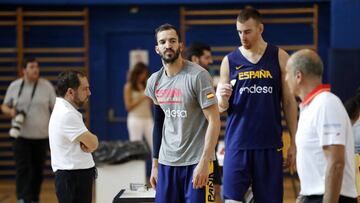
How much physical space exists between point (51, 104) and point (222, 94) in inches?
159

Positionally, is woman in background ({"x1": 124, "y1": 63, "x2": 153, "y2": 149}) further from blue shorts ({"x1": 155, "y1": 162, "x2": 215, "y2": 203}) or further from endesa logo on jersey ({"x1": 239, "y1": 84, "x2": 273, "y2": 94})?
blue shorts ({"x1": 155, "y1": 162, "x2": 215, "y2": 203})

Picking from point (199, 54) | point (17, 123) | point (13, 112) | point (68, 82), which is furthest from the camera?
point (13, 112)

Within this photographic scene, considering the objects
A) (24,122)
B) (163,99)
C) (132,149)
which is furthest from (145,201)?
(24,122)

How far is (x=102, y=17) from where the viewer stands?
406 inches

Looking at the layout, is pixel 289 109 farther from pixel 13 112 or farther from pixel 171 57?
pixel 13 112

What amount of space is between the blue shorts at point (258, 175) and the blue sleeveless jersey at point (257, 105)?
0.21 feet

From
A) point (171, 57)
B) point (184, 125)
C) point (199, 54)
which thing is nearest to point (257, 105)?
point (184, 125)

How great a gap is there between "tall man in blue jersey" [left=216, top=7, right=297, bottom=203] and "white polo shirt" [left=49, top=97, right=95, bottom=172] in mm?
1049

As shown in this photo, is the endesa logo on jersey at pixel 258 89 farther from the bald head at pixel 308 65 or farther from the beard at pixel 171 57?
the bald head at pixel 308 65

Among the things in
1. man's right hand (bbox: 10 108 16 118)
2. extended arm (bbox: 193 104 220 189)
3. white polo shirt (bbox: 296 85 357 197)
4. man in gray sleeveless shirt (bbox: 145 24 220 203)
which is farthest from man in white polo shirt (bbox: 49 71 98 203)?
man's right hand (bbox: 10 108 16 118)

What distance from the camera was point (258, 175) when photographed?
4.48 metres

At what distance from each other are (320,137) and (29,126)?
17.3 ft

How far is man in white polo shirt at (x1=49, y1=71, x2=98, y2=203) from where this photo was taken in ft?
15.2

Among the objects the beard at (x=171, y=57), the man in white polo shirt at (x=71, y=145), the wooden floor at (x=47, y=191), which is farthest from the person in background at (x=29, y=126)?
the beard at (x=171, y=57)
